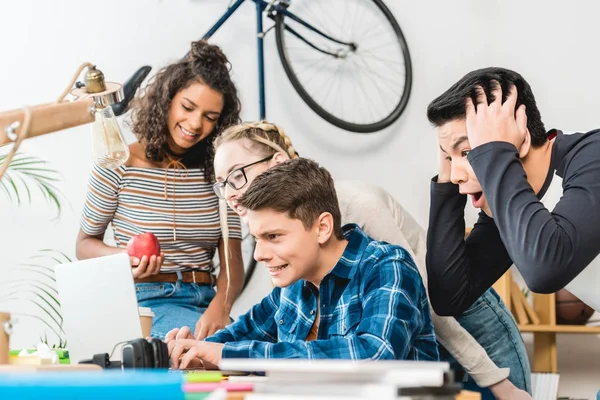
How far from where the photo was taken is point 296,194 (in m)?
1.64

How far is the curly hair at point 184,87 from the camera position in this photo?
259cm


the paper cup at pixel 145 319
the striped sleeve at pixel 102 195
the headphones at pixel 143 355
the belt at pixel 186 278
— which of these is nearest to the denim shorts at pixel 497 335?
the paper cup at pixel 145 319

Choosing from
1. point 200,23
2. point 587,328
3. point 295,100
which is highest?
point 200,23

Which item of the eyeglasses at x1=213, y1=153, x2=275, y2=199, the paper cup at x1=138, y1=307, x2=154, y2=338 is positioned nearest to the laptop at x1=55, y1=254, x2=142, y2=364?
the paper cup at x1=138, y1=307, x2=154, y2=338

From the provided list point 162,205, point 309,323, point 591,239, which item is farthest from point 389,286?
point 162,205

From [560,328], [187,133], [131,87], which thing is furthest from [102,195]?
[560,328]

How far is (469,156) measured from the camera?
1526 millimetres

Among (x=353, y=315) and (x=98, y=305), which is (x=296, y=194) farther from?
(x=98, y=305)

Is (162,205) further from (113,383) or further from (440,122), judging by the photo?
(113,383)

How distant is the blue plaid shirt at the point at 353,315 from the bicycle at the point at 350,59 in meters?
1.70

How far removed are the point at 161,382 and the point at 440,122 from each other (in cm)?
110

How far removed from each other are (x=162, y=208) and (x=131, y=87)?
84 cm

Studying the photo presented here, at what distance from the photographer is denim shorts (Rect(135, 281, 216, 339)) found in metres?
2.30

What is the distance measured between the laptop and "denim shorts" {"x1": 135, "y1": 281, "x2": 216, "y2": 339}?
621 mm
